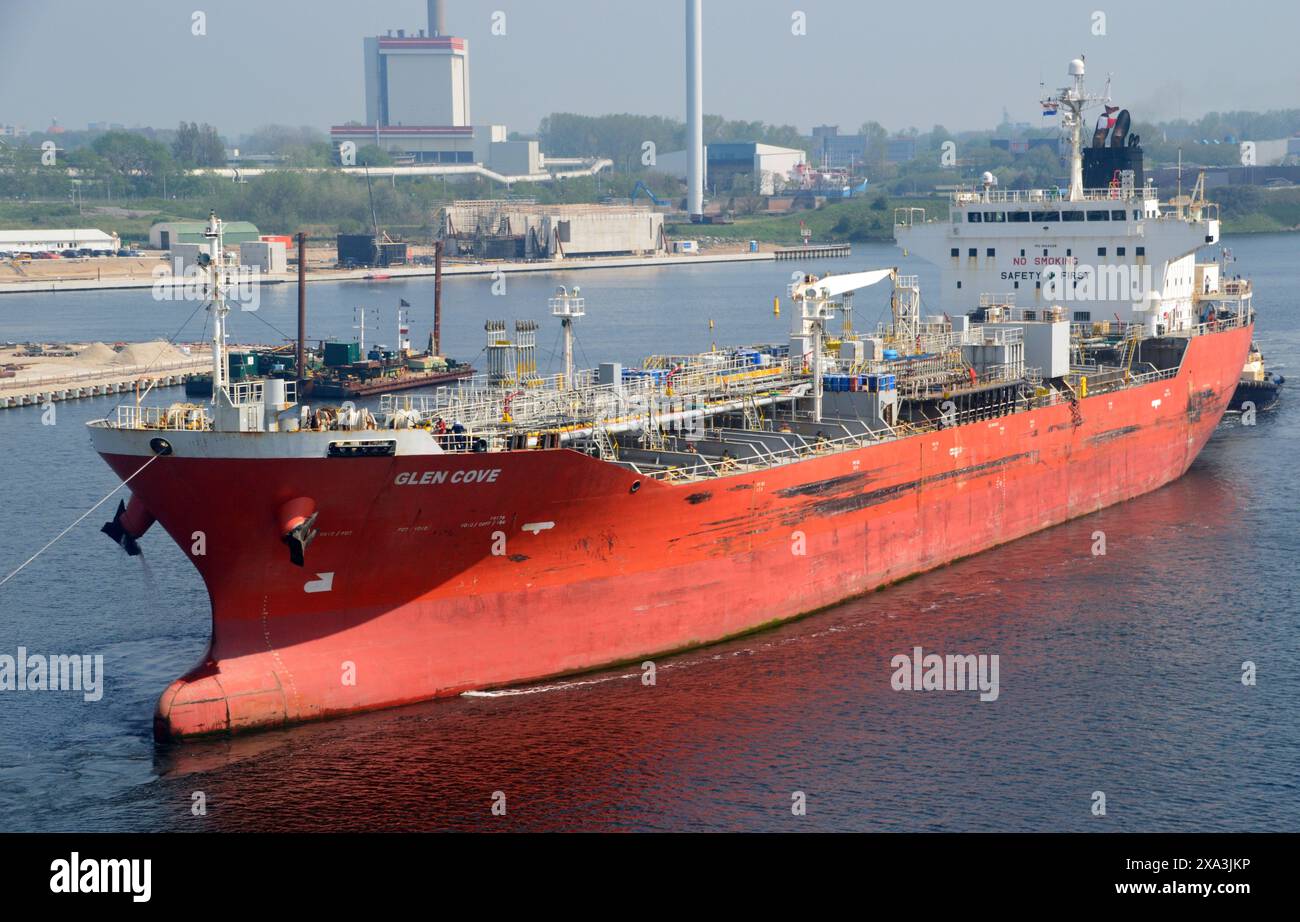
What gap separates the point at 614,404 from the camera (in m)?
28.4

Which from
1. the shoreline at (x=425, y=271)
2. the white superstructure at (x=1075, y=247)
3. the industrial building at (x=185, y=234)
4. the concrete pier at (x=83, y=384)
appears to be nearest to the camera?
the white superstructure at (x=1075, y=247)

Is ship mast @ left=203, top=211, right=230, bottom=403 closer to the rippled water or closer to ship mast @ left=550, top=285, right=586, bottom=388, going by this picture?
the rippled water

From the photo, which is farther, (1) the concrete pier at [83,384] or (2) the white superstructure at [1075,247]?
(1) the concrete pier at [83,384]

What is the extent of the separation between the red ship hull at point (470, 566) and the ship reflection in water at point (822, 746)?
21.0 inches

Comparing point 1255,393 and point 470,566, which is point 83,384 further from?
point 1255,393

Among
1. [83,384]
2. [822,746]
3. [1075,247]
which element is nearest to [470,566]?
[822,746]

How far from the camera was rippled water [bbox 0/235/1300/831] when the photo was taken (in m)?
20.3

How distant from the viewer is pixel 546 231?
447 ft

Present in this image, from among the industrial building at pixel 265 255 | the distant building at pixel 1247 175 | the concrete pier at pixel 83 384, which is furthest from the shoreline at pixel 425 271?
the distant building at pixel 1247 175

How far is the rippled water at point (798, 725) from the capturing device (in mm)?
20297

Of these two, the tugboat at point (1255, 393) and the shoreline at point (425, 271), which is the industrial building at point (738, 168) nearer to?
the shoreline at point (425, 271)

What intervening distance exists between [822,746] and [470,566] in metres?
5.79

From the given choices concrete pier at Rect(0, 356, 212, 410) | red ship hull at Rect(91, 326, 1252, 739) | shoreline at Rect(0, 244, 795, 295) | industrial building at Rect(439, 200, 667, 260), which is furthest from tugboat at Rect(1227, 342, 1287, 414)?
industrial building at Rect(439, 200, 667, 260)
